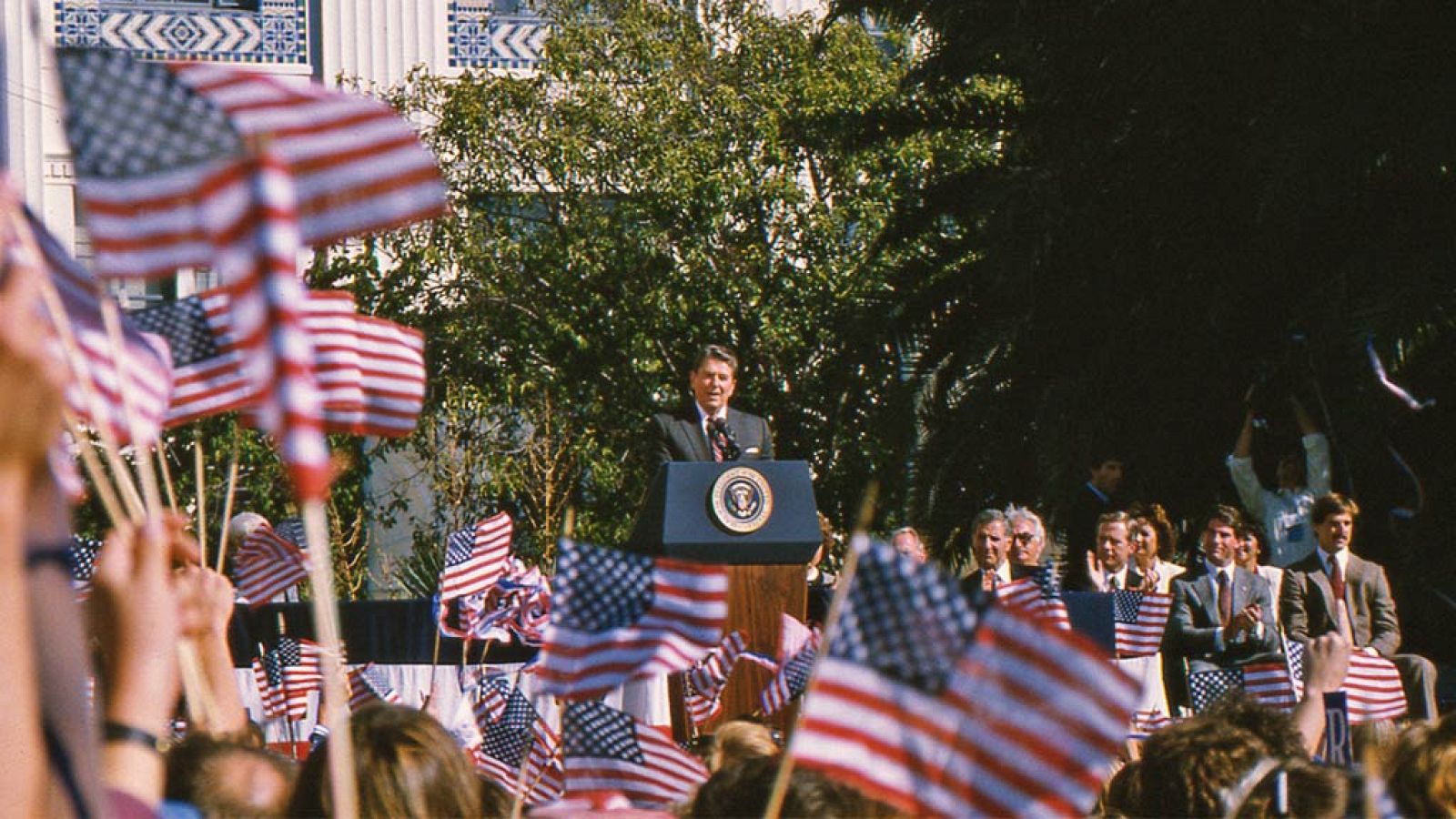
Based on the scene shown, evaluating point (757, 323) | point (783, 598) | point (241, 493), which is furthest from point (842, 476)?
point (783, 598)

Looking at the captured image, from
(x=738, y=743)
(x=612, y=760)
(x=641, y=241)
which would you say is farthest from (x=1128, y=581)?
(x=641, y=241)

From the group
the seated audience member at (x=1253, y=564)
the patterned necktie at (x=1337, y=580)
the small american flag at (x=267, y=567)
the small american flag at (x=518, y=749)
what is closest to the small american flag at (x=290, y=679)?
the small american flag at (x=267, y=567)

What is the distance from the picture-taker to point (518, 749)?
5.49 m

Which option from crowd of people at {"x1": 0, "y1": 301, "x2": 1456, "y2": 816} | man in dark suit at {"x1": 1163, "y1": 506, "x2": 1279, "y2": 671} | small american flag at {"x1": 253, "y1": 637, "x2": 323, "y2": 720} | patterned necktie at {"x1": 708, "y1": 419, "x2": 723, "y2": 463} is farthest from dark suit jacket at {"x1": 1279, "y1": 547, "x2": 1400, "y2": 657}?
small american flag at {"x1": 253, "y1": 637, "x2": 323, "y2": 720}

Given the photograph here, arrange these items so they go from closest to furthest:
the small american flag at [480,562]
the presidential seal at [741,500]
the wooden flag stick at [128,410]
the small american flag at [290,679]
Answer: the wooden flag stick at [128,410] < the small american flag at [290,679] < the small american flag at [480,562] < the presidential seal at [741,500]

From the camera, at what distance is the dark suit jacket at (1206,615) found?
9.26 m

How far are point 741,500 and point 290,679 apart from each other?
98.8 inches

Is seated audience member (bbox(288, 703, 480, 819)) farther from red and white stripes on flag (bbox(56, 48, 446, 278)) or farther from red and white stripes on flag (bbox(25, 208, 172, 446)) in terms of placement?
red and white stripes on flag (bbox(56, 48, 446, 278))

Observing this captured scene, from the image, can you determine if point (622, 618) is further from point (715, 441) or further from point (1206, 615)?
point (1206, 615)

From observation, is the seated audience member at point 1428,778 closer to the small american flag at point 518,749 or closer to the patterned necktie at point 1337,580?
the small american flag at point 518,749

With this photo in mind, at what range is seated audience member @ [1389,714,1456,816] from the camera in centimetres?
333

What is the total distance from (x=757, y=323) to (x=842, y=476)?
158 cm

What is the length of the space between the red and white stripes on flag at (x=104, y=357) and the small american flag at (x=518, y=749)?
1379 mm

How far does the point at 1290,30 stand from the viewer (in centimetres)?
1174
